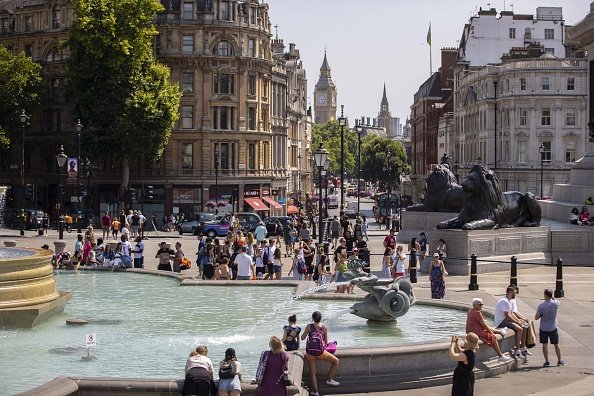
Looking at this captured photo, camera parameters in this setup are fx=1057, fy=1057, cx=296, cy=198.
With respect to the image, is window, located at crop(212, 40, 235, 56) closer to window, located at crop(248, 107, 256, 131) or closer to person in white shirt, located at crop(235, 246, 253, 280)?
window, located at crop(248, 107, 256, 131)

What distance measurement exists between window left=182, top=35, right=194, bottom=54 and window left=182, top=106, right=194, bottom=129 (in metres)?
4.09

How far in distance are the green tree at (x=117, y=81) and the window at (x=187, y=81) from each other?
338 inches

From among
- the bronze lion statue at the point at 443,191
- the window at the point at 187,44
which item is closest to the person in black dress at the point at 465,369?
the bronze lion statue at the point at 443,191

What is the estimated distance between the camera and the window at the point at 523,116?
8744 centimetres

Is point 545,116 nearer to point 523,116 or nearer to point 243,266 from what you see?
point 523,116

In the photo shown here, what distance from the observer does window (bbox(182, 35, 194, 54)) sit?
253 ft

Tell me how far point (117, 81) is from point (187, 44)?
11.9 metres

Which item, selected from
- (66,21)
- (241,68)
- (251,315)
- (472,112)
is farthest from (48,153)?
(251,315)

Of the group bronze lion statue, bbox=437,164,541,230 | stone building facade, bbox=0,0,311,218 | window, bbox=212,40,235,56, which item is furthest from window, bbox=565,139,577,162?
bronze lion statue, bbox=437,164,541,230

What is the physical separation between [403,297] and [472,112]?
7958 centimetres

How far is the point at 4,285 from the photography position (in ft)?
70.2

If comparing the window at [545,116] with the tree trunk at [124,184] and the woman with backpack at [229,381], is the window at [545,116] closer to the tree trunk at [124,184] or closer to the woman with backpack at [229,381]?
Result: the tree trunk at [124,184]

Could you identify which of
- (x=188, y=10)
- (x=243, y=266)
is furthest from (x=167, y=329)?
(x=188, y=10)

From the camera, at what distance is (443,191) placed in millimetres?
46344
